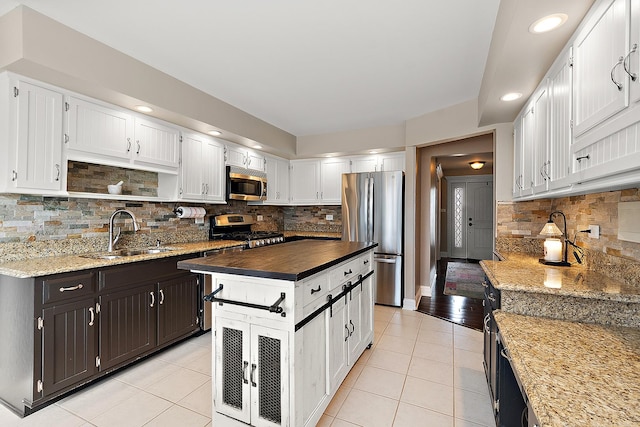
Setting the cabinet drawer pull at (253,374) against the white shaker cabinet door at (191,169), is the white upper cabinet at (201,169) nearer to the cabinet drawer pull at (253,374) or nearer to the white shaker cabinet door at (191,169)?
the white shaker cabinet door at (191,169)

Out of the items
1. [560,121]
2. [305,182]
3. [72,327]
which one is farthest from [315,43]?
[305,182]

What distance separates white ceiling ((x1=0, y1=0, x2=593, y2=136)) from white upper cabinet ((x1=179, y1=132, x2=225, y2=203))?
2.05 feet

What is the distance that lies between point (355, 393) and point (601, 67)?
236cm

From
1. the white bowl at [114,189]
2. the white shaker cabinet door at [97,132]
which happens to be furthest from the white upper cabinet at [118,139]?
the white bowl at [114,189]

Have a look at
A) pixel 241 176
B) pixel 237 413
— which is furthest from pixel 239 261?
pixel 241 176

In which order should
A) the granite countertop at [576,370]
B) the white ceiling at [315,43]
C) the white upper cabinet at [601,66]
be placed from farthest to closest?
1. the white ceiling at [315,43]
2. the white upper cabinet at [601,66]
3. the granite countertop at [576,370]

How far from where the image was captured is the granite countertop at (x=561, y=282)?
4.54ft

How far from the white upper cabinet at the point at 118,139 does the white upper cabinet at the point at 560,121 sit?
10.9 feet

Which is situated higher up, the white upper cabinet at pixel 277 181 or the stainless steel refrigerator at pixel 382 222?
the white upper cabinet at pixel 277 181

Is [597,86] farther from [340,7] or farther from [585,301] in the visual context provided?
[340,7]

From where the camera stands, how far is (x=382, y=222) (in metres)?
4.31

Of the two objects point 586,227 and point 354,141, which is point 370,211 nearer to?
point 354,141

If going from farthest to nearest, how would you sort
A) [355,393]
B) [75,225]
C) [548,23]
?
[75,225] → [355,393] → [548,23]

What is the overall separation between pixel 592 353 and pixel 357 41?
2.30 metres
